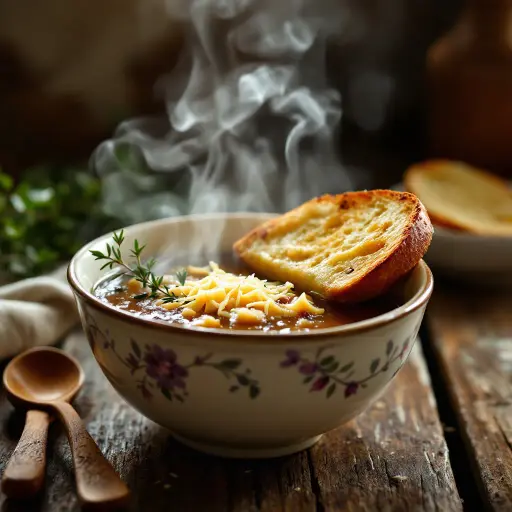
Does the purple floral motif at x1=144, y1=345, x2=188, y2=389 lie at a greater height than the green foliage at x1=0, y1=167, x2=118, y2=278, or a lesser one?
greater

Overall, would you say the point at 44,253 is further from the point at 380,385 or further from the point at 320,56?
the point at 320,56

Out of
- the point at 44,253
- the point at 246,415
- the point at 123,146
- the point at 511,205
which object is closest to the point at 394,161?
the point at 511,205

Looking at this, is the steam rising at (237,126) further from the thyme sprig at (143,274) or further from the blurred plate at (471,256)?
the thyme sprig at (143,274)

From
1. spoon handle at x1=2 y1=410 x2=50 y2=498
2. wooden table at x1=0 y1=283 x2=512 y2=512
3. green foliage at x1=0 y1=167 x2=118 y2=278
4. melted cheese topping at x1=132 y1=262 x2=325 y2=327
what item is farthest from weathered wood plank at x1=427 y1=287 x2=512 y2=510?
green foliage at x1=0 y1=167 x2=118 y2=278

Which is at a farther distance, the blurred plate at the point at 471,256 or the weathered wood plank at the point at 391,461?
the blurred plate at the point at 471,256

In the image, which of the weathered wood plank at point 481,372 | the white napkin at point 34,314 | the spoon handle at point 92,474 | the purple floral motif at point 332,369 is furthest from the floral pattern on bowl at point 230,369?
the white napkin at point 34,314

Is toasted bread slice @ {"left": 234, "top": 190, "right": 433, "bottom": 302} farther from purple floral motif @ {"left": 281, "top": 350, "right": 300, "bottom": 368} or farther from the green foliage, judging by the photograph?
the green foliage

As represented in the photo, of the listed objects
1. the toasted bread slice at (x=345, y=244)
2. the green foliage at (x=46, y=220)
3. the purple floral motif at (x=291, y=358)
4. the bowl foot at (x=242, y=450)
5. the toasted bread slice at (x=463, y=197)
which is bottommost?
the toasted bread slice at (x=463, y=197)
